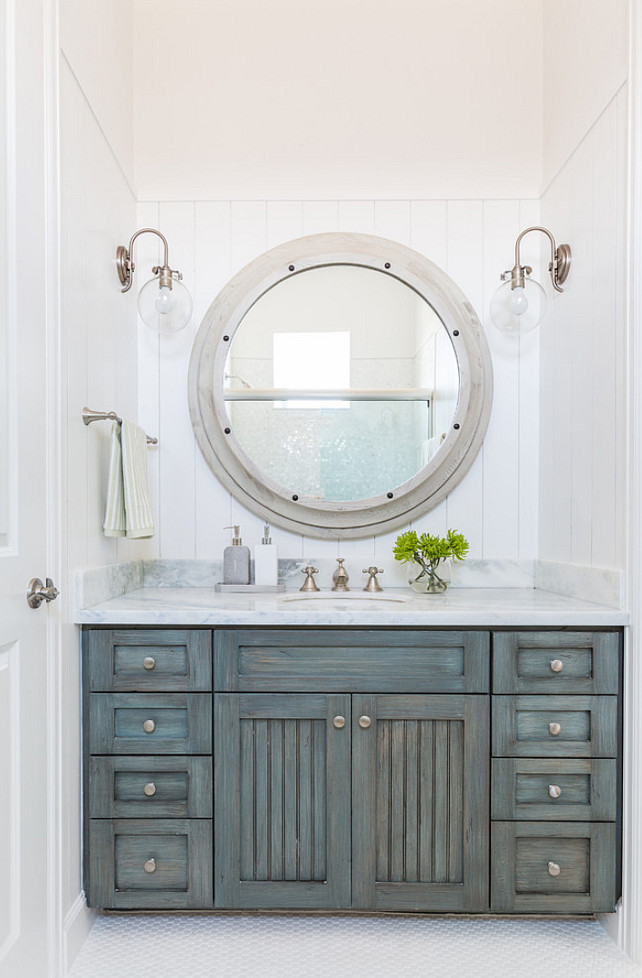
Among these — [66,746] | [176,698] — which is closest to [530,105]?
[176,698]

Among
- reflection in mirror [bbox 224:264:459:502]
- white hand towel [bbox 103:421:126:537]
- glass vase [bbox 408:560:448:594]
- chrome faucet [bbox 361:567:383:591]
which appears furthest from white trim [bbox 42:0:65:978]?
glass vase [bbox 408:560:448:594]

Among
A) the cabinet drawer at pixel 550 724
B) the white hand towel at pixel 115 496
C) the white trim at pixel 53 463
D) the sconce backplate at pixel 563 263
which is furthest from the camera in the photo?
the sconce backplate at pixel 563 263

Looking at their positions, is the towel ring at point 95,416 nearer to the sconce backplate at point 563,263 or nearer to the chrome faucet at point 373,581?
the chrome faucet at point 373,581

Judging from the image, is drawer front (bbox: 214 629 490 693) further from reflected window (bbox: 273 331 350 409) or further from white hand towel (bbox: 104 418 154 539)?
reflected window (bbox: 273 331 350 409)

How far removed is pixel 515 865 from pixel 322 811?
46cm

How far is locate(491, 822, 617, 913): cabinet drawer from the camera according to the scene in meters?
1.77

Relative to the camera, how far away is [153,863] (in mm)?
1791

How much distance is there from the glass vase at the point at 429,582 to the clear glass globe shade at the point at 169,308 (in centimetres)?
101

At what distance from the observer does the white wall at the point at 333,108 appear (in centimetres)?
235

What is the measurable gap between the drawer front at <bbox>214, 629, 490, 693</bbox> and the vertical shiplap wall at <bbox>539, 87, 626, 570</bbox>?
0.43 m

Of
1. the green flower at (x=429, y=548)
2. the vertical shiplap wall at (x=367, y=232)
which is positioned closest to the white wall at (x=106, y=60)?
the vertical shiplap wall at (x=367, y=232)

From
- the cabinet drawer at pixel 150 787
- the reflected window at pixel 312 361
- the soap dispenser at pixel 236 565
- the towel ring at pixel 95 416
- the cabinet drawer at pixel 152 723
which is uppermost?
the reflected window at pixel 312 361

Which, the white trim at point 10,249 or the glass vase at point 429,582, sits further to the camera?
the glass vase at point 429,582

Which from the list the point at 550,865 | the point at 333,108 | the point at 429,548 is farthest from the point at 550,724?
the point at 333,108
